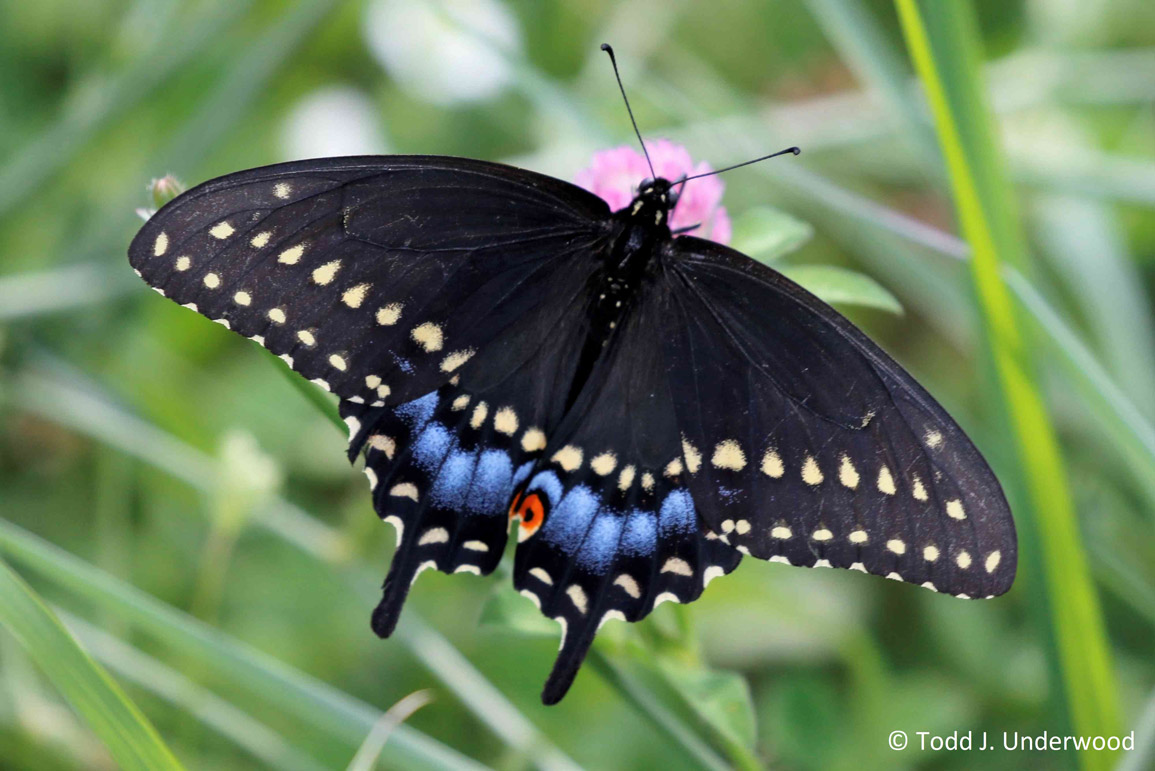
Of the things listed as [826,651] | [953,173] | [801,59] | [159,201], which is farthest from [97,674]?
[801,59]

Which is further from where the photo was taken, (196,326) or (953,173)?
(196,326)

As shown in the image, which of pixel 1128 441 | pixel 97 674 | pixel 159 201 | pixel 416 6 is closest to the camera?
pixel 97 674

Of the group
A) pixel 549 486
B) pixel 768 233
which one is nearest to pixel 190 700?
pixel 549 486

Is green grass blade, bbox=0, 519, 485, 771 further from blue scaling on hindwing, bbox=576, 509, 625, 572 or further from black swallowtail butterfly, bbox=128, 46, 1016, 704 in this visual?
blue scaling on hindwing, bbox=576, 509, 625, 572

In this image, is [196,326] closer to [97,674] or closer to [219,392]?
[219,392]

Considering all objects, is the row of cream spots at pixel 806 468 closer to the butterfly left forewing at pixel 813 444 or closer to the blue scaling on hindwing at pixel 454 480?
the butterfly left forewing at pixel 813 444

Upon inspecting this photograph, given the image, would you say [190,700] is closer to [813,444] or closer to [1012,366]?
[813,444]

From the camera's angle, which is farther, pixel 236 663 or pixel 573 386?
pixel 573 386
